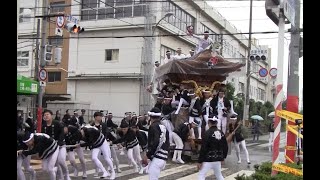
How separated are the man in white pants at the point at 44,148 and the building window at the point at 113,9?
2300 centimetres

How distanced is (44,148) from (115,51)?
78.5 ft

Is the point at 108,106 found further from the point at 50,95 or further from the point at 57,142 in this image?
the point at 57,142

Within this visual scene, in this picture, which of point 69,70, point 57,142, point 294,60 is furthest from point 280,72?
point 69,70

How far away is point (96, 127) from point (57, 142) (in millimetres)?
1943

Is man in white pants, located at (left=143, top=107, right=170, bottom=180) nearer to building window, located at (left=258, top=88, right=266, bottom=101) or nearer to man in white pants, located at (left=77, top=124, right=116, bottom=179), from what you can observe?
man in white pants, located at (left=77, top=124, right=116, bottom=179)

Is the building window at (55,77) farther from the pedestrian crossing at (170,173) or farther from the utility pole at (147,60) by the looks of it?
the pedestrian crossing at (170,173)

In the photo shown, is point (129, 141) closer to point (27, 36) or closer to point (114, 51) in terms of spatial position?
point (114, 51)

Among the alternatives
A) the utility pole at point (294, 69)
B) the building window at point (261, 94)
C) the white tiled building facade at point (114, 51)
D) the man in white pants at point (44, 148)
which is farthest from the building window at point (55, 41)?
the building window at point (261, 94)

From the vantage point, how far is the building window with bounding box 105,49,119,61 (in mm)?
32219

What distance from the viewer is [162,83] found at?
55.6 feet

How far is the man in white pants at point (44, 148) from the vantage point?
8477mm

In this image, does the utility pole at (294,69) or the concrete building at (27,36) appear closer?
the utility pole at (294,69)

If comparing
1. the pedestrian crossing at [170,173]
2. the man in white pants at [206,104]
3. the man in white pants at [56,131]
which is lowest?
the pedestrian crossing at [170,173]
